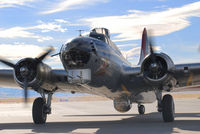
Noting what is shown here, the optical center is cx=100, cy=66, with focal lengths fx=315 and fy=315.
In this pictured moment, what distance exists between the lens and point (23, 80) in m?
14.4

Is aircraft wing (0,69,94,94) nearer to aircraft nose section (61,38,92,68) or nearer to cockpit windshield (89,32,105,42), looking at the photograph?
aircraft nose section (61,38,92,68)

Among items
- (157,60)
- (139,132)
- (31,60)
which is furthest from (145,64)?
(31,60)

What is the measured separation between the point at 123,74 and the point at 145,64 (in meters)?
1.90

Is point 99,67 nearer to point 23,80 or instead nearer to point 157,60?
point 157,60

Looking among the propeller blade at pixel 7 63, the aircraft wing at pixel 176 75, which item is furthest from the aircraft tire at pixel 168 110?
the propeller blade at pixel 7 63

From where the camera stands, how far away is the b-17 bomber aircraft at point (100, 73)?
1281 cm

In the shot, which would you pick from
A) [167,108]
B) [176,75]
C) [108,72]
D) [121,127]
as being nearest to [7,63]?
[108,72]

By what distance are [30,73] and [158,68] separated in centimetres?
579

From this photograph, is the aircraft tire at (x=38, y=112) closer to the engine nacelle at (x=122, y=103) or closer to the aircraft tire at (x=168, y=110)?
the engine nacelle at (x=122, y=103)

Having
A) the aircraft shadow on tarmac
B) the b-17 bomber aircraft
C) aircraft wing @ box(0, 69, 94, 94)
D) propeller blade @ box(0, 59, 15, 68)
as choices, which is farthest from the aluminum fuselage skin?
propeller blade @ box(0, 59, 15, 68)

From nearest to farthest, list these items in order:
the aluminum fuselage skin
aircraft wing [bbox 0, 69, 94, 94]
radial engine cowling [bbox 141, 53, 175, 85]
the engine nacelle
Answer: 1. the aluminum fuselage skin
2. radial engine cowling [bbox 141, 53, 175, 85]
3. aircraft wing [bbox 0, 69, 94, 94]
4. the engine nacelle

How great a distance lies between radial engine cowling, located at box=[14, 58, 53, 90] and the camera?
1427 centimetres

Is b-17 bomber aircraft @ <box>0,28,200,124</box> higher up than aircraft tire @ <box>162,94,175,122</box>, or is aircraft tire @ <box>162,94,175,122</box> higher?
b-17 bomber aircraft @ <box>0,28,200,124</box>

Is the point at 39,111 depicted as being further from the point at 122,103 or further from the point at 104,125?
the point at 122,103
